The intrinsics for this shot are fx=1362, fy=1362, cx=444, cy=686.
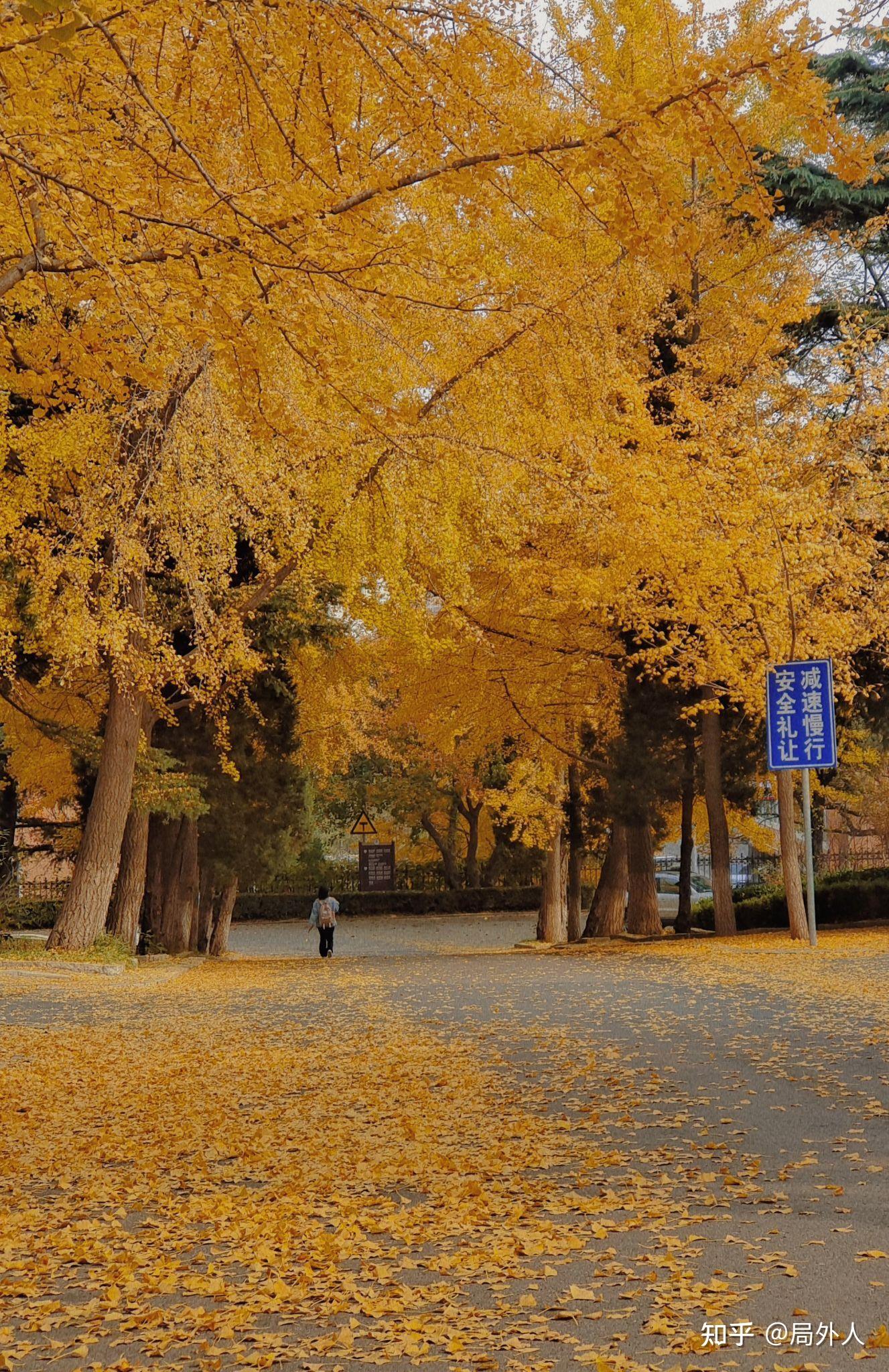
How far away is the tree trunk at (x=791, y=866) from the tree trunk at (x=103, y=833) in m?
8.86

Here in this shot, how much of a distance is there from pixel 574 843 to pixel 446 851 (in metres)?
15.9

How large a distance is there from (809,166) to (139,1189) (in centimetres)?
2044

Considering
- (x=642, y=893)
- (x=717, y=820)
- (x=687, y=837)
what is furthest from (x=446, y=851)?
(x=717, y=820)

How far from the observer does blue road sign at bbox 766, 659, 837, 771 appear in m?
16.8

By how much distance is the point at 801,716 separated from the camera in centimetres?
1692

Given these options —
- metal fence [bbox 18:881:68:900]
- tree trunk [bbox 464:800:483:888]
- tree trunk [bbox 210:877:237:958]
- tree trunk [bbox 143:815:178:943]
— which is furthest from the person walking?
tree trunk [bbox 464:800:483:888]

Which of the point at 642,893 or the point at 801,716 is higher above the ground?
the point at 801,716

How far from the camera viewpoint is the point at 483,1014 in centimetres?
1152

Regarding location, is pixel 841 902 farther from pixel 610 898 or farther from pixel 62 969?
pixel 62 969

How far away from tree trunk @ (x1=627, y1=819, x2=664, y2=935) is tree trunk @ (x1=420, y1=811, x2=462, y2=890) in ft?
55.5

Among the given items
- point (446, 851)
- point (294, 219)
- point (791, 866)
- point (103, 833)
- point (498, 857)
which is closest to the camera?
point (294, 219)

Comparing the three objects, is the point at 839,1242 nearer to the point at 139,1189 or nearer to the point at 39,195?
the point at 139,1189

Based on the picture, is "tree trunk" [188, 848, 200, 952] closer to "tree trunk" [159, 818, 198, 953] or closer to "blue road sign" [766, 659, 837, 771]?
"tree trunk" [159, 818, 198, 953]

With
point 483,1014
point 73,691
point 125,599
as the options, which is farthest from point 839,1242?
point 73,691
